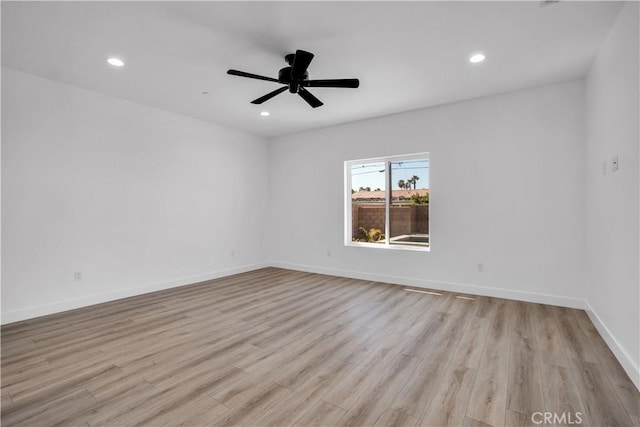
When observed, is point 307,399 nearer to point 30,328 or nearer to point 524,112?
point 30,328

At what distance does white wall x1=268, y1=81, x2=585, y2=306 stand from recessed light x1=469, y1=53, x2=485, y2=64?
47.5 inches

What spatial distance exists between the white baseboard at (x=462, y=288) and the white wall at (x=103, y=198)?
207 cm

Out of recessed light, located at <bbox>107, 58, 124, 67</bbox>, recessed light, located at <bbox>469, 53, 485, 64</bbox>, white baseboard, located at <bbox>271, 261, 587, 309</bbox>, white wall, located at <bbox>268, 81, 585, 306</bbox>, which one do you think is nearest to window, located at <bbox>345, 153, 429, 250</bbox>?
white wall, located at <bbox>268, 81, 585, 306</bbox>

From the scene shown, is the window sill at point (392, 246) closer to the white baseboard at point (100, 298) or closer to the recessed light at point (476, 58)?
the white baseboard at point (100, 298)

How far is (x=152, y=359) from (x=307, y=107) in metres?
3.67

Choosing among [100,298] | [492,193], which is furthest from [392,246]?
[100,298]

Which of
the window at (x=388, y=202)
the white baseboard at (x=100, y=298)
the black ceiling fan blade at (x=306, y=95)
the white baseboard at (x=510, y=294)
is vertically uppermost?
the black ceiling fan blade at (x=306, y=95)

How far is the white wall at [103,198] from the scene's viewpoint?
3.31m

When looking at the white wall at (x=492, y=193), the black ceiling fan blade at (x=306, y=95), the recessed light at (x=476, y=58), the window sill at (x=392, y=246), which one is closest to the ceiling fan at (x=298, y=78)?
the black ceiling fan blade at (x=306, y=95)

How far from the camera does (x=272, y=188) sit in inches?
253

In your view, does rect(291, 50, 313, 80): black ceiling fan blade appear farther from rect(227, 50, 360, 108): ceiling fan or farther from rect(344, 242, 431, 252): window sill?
rect(344, 242, 431, 252): window sill

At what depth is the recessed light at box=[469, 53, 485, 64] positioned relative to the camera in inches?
118

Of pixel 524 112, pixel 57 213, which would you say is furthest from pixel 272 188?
pixel 524 112

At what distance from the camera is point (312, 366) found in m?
2.29
